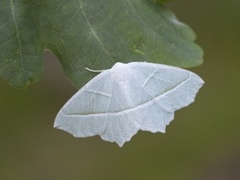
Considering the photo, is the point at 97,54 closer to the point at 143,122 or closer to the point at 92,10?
the point at 92,10

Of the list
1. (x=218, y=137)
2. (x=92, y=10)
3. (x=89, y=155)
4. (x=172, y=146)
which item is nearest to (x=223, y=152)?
(x=218, y=137)

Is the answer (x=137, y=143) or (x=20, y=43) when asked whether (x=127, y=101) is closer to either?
(x=20, y=43)

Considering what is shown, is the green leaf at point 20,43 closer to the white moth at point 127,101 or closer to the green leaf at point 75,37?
the green leaf at point 75,37

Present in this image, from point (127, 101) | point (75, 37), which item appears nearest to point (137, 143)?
point (127, 101)

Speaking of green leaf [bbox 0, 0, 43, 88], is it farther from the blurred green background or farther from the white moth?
the blurred green background

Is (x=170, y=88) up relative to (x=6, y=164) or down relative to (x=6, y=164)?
up

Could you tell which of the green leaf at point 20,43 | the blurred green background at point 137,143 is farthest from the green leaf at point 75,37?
the blurred green background at point 137,143

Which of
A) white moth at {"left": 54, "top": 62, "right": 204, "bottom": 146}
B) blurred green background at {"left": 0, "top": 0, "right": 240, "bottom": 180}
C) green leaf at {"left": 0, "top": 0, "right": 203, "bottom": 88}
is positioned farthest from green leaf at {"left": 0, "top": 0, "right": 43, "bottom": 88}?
blurred green background at {"left": 0, "top": 0, "right": 240, "bottom": 180}
